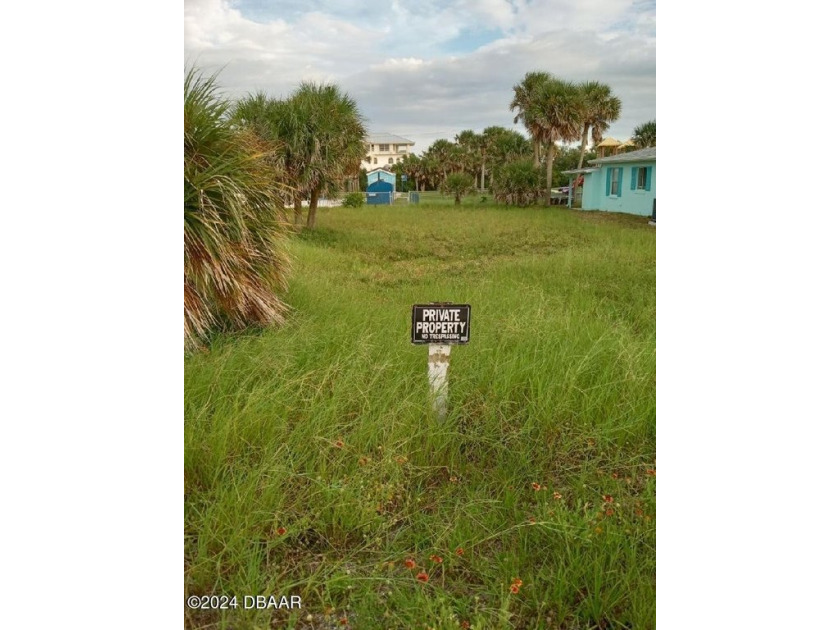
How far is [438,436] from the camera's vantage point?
3232mm

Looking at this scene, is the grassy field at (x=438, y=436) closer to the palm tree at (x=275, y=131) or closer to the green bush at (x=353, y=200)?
the green bush at (x=353, y=200)

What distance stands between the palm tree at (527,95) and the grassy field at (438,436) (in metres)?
0.70

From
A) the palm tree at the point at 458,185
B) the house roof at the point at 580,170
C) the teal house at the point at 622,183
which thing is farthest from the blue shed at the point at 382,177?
the teal house at the point at 622,183

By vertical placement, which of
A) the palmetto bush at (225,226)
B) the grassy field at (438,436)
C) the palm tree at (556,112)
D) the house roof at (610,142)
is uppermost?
the palm tree at (556,112)

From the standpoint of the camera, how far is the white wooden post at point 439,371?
11.1 feet

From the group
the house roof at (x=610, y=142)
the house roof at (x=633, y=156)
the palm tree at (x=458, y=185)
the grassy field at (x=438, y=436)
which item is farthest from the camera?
the palm tree at (x=458, y=185)

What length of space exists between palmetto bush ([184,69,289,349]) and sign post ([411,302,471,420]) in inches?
45.3

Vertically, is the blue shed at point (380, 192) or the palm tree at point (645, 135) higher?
the palm tree at point (645, 135)

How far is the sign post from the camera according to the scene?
3371mm

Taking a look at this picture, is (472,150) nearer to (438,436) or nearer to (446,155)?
(446,155)

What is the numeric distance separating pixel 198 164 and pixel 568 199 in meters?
2.45

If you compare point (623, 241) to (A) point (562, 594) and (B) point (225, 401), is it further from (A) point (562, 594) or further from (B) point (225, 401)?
(B) point (225, 401)

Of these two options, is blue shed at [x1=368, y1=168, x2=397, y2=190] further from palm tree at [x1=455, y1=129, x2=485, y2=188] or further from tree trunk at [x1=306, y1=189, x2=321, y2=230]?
palm tree at [x1=455, y1=129, x2=485, y2=188]

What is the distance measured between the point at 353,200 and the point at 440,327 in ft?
4.54
